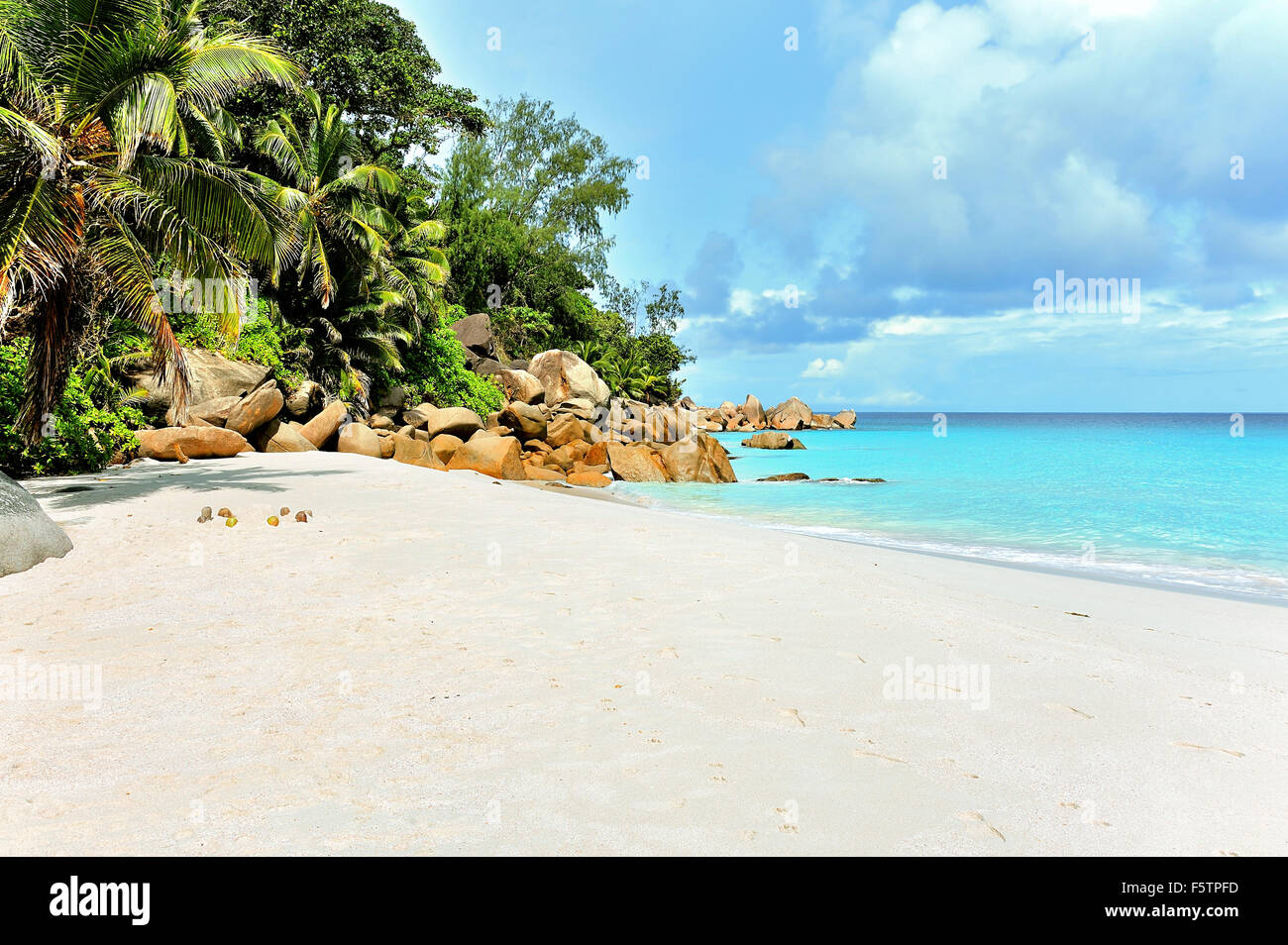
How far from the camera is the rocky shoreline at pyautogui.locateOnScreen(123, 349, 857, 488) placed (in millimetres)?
15680

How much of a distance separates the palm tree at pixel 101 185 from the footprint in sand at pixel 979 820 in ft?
35.0

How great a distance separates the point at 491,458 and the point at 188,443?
6.86 m

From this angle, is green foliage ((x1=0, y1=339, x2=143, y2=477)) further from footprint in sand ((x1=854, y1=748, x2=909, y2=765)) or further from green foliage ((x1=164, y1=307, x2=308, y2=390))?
footprint in sand ((x1=854, y1=748, x2=909, y2=765))

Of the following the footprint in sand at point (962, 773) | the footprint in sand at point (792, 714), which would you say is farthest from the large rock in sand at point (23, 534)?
the footprint in sand at point (962, 773)

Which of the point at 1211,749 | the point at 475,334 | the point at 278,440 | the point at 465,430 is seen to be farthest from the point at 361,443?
the point at 1211,749

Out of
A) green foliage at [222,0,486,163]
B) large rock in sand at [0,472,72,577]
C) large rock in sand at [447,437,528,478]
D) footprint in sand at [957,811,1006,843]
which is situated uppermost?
green foliage at [222,0,486,163]

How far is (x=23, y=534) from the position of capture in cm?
640

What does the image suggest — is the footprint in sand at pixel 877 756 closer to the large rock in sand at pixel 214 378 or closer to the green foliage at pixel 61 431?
the green foliage at pixel 61 431

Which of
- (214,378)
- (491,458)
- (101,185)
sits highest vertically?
(101,185)

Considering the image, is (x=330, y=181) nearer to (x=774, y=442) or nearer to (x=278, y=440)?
(x=278, y=440)

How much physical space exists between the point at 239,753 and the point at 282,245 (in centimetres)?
1004

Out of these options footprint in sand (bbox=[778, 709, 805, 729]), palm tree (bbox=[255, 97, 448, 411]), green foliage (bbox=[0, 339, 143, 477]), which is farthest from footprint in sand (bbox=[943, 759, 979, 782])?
palm tree (bbox=[255, 97, 448, 411])

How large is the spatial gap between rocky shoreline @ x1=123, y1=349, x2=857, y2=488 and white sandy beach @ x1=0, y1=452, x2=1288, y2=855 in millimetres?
7907
